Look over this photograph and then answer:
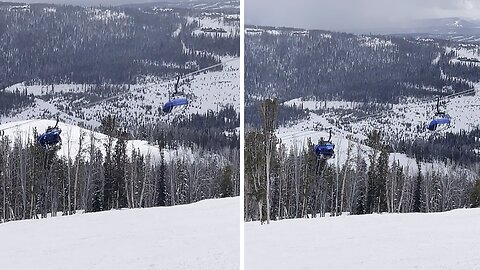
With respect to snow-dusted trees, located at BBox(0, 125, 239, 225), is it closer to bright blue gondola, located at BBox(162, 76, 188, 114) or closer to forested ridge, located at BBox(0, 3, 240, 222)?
forested ridge, located at BBox(0, 3, 240, 222)

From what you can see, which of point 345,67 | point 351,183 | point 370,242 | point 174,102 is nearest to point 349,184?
point 351,183

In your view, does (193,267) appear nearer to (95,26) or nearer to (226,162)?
(226,162)

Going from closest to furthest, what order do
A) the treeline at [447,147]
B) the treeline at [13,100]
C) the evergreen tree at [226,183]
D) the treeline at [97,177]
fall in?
the treeline at [13,100], the treeline at [97,177], the treeline at [447,147], the evergreen tree at [226,183]

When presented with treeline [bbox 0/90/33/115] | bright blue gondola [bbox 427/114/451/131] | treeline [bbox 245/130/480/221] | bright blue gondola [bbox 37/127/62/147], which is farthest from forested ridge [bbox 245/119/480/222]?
treeline [bbox 0/90/33/115]

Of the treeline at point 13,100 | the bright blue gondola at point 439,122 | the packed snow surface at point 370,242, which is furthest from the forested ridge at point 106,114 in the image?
the bright blue gondola at point 439,122

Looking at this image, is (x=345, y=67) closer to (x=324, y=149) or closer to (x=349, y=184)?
(x=324, y=149)

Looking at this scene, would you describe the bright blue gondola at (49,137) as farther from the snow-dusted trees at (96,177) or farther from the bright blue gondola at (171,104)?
the bright blue gondola at (171,104)
